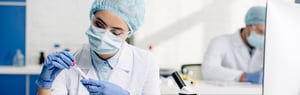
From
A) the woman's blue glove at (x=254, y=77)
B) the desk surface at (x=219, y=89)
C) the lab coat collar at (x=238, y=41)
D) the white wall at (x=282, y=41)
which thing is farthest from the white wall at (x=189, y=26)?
the white wall at (x=282, y=41)

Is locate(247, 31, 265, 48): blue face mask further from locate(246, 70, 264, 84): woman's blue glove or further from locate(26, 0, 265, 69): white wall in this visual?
locate(26, 0, 265, 69): white wall

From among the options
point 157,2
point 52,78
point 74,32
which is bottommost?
point 52,78

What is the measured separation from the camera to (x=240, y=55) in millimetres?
2541

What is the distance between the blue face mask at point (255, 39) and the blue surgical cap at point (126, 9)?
1235mm

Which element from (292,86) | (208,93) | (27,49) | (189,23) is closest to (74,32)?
(27,49)

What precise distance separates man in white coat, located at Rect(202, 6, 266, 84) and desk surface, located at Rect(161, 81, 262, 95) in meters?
0.16

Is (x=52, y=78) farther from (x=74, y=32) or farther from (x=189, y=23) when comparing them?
(x=189, y=23)

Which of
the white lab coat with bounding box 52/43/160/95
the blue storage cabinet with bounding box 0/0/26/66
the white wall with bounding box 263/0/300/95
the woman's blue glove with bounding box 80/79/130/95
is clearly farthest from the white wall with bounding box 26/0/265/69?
the white wall with bounding box 263/0/300/95

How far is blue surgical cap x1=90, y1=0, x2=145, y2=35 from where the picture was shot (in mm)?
1300

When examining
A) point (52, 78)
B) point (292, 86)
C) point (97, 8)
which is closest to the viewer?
point (292, 86)

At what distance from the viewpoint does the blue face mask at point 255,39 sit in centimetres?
236

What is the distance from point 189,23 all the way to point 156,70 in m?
1.62

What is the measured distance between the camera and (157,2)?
9.52 feet

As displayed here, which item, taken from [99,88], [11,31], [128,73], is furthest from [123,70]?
[11,31]
